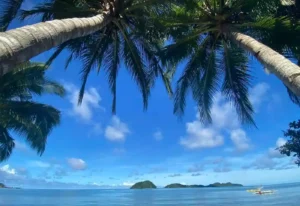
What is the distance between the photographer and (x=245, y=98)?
11898mm

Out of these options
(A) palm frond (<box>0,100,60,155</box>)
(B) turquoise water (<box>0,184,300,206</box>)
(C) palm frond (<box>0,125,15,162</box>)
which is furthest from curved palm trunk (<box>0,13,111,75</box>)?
(B) turquoise water (<box>0,184,300,206</box>)

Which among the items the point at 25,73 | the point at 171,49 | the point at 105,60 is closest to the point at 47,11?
the point at 105,60

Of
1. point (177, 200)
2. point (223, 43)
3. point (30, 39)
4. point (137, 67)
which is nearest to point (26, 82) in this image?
point (137, 67)

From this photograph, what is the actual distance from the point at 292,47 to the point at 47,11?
6970mm

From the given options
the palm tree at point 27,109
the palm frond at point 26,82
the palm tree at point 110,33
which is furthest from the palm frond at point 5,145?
the palm tree at point 110,33

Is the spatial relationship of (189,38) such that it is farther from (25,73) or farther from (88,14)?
(25,73)

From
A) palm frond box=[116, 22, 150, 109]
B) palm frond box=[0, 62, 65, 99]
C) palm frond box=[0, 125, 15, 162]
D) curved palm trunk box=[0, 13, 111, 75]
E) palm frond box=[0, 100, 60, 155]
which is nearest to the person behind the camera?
curved palm trunk box=[0, 13, 111, 75]

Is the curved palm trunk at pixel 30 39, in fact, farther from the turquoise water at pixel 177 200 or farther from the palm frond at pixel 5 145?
the turquoise water at pixel 177 200

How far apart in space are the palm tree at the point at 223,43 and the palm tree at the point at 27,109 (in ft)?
22.0

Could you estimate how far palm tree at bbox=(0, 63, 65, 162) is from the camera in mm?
15352

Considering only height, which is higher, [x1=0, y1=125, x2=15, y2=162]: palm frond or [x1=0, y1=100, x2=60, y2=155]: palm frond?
[x1=0, y1=100, x2=60, y2=155]: palm frond

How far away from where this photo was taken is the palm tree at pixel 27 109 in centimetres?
1535

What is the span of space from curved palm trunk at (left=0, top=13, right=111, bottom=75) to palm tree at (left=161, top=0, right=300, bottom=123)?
4122mm

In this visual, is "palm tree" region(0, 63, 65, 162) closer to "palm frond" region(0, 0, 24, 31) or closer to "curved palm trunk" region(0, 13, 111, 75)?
"palm frond" region(0, 0, 24, 31)
